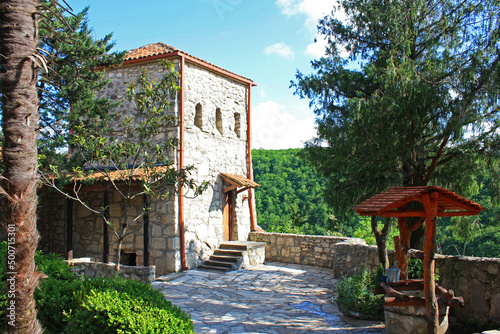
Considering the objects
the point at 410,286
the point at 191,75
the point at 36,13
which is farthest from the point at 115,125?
the point at 410,286

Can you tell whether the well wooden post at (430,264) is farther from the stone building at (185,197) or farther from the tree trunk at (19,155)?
the stone building at (185,197)

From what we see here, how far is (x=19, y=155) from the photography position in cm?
375

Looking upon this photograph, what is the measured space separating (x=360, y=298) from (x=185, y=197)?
4.95 metres

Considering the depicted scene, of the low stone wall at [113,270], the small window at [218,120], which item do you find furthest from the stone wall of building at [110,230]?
the small window at [218,120]

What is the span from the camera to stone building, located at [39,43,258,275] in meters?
10.9

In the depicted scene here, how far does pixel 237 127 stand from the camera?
14016 millimetres

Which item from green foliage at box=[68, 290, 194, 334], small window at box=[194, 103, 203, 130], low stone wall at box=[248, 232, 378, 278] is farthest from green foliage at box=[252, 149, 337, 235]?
green foliage at box=[68, 290, 194, 334]

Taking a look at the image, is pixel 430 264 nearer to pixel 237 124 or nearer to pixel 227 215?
pixel 227 215

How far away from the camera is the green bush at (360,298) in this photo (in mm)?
6902

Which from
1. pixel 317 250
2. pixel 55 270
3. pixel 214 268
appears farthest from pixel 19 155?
pixel 317 250

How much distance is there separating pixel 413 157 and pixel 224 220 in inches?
265

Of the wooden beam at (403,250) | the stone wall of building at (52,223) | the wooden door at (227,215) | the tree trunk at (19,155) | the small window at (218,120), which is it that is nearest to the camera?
the tree trunk at (19,155)

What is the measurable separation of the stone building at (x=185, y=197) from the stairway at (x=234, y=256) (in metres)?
0.28

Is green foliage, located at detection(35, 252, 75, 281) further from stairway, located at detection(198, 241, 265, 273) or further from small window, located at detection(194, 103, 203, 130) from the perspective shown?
small window, located at detection(194, 103, 203, 130)
